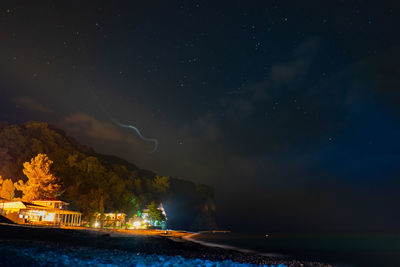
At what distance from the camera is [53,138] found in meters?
151

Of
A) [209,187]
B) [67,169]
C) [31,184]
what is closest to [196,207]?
[209,187]

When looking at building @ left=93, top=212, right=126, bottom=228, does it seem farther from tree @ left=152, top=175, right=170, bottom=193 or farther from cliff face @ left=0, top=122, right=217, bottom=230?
tree @ left=152, top=175, right=170, bottom=193

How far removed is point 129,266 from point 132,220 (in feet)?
266

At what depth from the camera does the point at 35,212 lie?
47.0 metres

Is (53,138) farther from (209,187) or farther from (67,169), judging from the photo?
(209,187)

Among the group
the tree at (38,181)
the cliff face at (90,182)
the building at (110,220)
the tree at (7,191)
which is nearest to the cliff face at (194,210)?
the cliff face at (90,182)

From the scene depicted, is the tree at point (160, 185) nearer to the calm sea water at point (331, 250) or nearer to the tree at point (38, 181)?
the calm sea water at point (331, 250)

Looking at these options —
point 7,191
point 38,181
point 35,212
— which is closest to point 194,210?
point 7,191

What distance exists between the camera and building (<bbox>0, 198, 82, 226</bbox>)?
4297 centimetres

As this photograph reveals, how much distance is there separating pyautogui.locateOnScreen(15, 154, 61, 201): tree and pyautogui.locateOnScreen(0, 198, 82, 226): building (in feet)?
29.4

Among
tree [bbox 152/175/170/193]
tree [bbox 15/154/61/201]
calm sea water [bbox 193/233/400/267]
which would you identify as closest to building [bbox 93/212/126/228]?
tree [bbox 15/154/61/201]

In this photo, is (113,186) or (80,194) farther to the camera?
(113,186)

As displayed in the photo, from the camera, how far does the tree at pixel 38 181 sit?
201 feet

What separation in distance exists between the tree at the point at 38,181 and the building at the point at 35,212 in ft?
29.4
